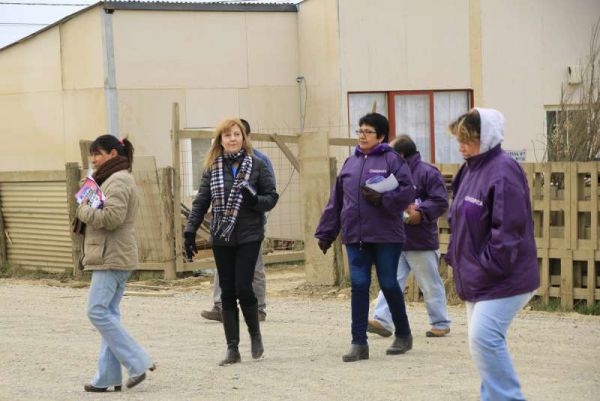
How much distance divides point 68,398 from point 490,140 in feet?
11.8

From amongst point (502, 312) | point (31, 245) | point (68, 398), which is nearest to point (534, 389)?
point (502, 312)

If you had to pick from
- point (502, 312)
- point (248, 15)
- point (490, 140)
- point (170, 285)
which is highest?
point (248, 15)

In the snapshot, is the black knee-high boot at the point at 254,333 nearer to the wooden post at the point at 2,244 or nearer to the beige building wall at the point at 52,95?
the wooden post at the point at 2,244

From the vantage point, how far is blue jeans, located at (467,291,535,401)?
5.97 metres

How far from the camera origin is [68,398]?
7891mm

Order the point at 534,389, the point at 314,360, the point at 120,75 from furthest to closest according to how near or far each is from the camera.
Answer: the point at 120,75 → the point at 314,360 → the point at 534,389

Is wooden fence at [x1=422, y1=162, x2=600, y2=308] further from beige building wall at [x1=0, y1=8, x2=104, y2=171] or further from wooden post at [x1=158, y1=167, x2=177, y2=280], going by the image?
beige building wall at [x1=0, y1=8, x2=104, y2=171]

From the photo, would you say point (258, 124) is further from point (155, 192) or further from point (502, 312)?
point (502, 312)

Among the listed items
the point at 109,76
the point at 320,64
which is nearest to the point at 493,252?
the point at 109,76

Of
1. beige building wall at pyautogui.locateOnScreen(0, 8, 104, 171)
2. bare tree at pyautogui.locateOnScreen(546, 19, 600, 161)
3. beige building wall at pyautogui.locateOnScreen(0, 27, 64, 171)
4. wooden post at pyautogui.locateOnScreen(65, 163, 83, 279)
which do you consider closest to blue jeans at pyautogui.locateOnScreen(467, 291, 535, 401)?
bare tree at pyautogui.locateOnScreen(546, 19, 600, 161)

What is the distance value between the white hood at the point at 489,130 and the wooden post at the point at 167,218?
909 centimetres

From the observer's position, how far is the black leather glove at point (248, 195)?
875 centimetres

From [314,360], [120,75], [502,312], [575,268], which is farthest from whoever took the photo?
[120,75]

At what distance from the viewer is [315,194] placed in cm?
1380
